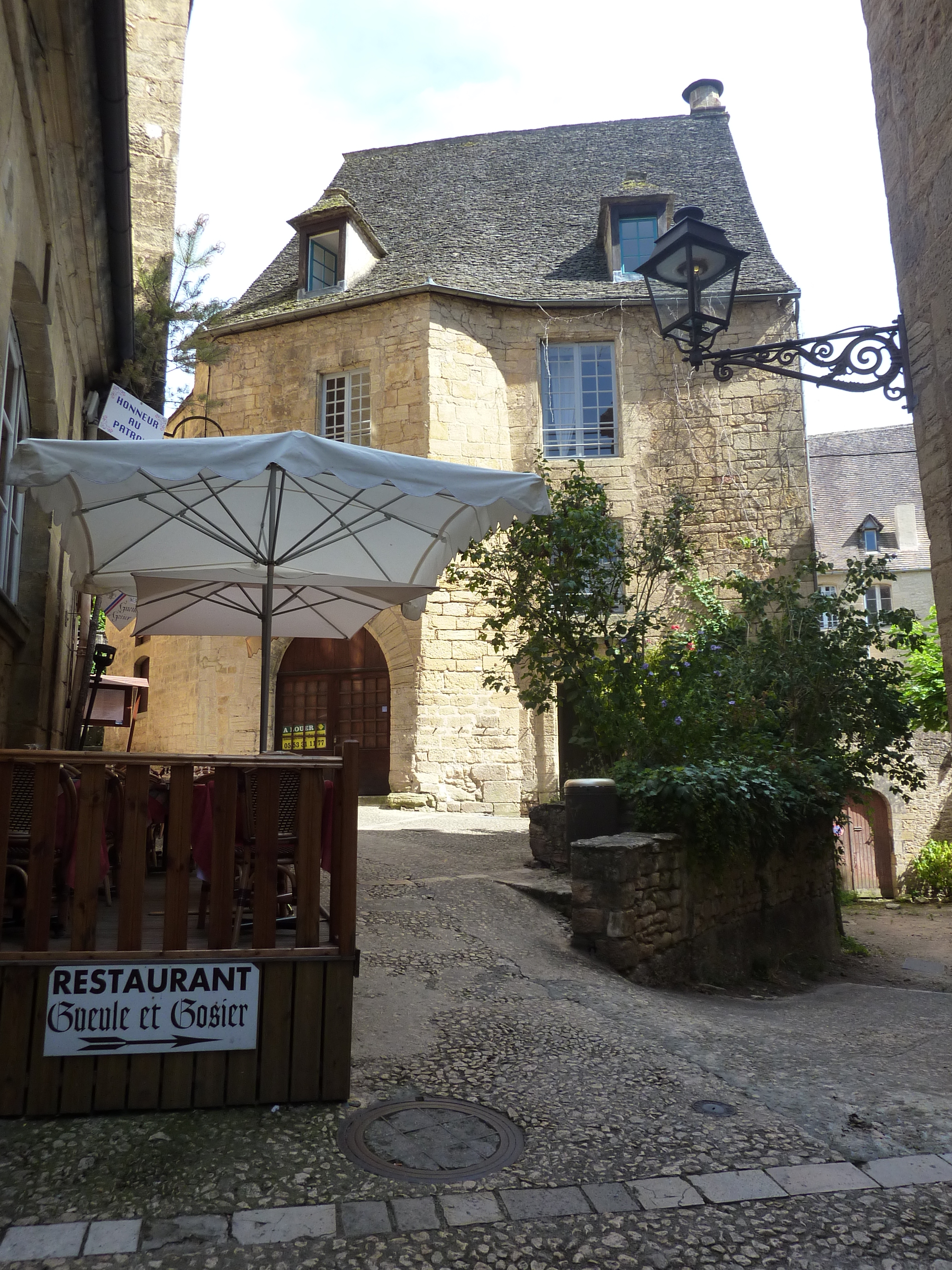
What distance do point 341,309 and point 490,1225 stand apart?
13.6 m

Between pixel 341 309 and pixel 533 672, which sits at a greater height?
pixel 341 309

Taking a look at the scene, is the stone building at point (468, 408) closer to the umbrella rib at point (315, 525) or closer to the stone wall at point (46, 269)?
the stone wall at point (46, 269)

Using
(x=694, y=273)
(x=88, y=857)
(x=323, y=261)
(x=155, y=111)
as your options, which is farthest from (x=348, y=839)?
(x=323, y=261)

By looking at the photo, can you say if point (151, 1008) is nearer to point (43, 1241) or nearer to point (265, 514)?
point (43, 1241)

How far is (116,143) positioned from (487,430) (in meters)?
8.67

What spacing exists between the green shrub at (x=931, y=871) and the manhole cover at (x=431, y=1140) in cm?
1828

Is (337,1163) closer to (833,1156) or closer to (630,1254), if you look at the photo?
(630,1254)

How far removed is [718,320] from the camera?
5.23 metres

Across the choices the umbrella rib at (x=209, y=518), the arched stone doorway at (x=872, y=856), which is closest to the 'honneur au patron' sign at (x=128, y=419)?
the umbrella rib at (x=209, y=518)

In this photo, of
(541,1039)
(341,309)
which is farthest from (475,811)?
(541,1039)

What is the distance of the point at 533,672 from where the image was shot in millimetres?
8883

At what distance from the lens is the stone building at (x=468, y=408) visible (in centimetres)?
1302

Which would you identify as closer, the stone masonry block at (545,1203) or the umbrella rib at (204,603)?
the stone masonry block at (545,1203)

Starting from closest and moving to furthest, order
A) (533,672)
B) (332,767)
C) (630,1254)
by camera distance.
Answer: (630,1254) → (332,767) → (533,672)
